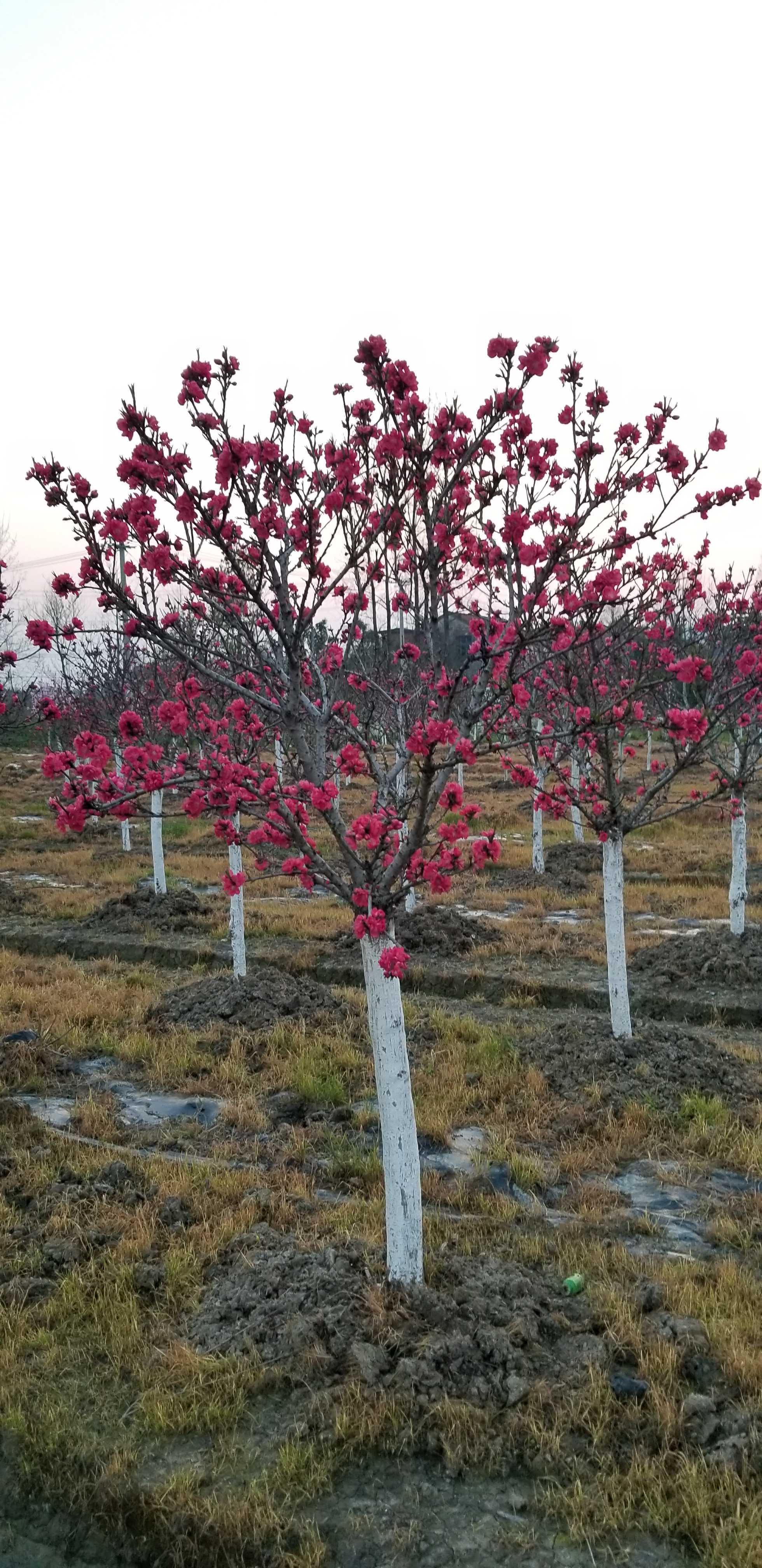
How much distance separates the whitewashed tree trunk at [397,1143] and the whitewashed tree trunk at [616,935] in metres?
3.59

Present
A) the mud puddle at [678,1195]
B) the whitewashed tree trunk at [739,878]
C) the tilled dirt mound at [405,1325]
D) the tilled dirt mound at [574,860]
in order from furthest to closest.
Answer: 1. the tilled dirt mound at [574,860]
2. the whitewashed tree trunk at [739,878]
3. the mud puddle at [678,1195]
4. the tilled dirt mound at [405,1325]

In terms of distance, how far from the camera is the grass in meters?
3.43

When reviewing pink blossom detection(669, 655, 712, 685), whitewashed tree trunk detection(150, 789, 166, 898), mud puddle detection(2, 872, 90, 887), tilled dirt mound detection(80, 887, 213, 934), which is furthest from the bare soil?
pink blossom detection(669, 655, 712, 685)

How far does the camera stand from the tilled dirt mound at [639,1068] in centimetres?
699

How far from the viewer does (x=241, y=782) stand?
4.15 meters

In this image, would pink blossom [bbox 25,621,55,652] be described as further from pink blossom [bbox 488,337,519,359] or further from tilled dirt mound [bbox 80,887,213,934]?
tilled dirt mound [bbox 80,887,213,934]

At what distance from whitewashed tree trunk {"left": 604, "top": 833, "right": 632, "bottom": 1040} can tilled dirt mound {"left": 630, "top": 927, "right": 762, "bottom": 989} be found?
246 cm

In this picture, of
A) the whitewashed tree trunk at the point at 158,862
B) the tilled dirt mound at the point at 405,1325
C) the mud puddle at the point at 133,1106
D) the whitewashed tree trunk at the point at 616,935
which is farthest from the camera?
the whitewashed tree trunk at the point at 158,862

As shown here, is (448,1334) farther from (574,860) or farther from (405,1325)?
(574,860)

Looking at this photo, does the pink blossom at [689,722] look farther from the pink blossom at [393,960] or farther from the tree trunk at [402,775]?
the pink blossom at [393,960]

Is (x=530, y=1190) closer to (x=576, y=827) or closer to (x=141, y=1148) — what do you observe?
(x=141, y=1148)

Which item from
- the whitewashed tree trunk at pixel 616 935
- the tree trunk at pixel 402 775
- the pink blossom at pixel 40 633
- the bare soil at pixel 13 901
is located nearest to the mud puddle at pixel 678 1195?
the whitewashed tree trunk at pixel 616 935

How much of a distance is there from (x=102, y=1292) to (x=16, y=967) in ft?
23.7

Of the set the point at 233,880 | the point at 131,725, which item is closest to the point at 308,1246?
the point at 233,880
